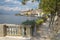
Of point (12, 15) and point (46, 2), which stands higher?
point (46, 2)

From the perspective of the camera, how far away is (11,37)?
6621 mm

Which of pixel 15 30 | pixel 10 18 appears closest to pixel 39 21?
pixel 10 18

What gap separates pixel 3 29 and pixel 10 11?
152cm

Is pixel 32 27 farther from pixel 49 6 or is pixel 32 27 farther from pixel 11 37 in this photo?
pixel 49 6

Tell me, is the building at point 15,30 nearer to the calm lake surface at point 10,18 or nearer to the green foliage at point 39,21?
the calm lake surface at point 10,18

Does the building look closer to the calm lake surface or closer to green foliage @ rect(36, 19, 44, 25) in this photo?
the calm lake surface

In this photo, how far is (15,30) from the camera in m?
6.90

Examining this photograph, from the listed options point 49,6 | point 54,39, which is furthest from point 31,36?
point 49,6

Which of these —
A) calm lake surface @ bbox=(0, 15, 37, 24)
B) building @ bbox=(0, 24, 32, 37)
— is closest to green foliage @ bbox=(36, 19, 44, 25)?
calm lake surface @ bbox=(0, 15, 37, 24)

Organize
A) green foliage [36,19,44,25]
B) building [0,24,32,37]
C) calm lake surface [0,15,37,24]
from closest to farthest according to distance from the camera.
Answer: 1. building [0,24,32,37]
2. calm lake surface [0,15,37,24]
3. green foliage [36,19,44,25]

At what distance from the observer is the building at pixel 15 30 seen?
264 inches

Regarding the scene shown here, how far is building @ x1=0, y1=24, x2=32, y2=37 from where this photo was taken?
670 cm

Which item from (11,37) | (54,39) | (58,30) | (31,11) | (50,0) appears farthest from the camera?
(31,11)

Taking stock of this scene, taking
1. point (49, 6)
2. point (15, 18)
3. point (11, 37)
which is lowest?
point (11, 37)
